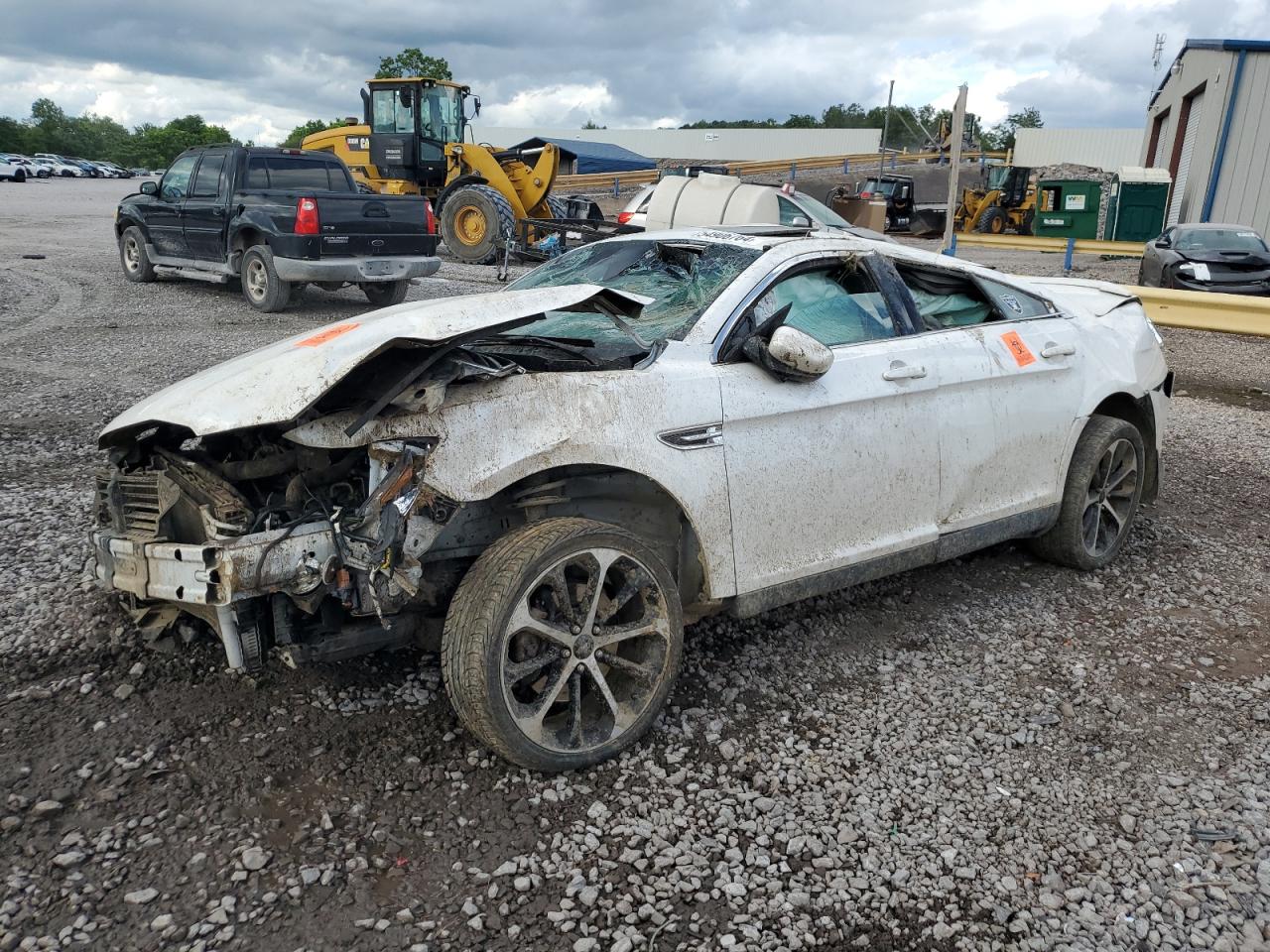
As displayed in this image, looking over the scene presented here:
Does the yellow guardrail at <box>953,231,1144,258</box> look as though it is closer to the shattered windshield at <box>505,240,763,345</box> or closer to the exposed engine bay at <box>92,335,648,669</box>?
the shattered windshield at <box>505,240,763,345</box>

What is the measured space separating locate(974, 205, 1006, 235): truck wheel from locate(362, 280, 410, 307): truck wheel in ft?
74.3

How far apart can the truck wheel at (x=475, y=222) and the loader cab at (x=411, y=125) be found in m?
1.24

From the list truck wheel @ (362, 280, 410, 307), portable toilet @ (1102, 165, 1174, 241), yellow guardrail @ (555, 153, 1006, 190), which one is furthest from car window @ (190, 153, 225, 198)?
portable toilet @ (1102, 165, 1174, 241)

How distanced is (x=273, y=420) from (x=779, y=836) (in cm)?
194

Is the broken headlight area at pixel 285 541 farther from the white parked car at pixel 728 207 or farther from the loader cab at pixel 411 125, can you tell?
the loader cab at pixel 411 125

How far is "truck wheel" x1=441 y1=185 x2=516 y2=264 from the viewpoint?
16.4m

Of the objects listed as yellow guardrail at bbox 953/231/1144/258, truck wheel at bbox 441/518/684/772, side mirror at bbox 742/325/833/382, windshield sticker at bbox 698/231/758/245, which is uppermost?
windshield sticker at bbox 698/231/758/245

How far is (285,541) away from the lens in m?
2.86

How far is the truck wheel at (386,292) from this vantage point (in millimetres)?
12691

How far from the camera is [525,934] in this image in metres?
2.51

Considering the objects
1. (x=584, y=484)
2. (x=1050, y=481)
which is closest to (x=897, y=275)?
(x=1050, y=481)

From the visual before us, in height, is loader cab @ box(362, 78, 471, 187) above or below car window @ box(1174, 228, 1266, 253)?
above

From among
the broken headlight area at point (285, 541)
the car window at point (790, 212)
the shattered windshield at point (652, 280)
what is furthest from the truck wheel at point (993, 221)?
the broken headlight area at point (285, 541)

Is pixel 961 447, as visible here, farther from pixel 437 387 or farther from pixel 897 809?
pixel 437 387
